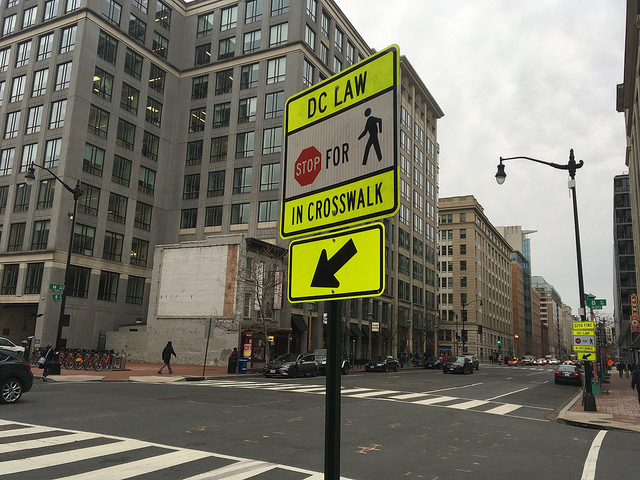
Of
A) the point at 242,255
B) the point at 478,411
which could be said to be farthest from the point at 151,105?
the point at 478,411

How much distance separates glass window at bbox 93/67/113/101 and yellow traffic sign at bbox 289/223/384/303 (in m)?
50.3

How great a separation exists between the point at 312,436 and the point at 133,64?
1980 inches

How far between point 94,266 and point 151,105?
18955 mm

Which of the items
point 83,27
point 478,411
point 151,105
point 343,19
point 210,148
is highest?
point 343,19

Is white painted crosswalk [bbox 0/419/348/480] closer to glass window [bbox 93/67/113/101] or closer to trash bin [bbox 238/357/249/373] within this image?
trash bin [bbox 238/357/249/373]

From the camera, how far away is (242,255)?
1543 inches

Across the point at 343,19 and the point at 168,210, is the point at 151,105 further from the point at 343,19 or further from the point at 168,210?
the point at 343,19

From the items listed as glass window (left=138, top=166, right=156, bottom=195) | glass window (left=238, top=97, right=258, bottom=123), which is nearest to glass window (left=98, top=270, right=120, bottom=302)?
glass window (left=138, top=166, right=156, bottom=195)

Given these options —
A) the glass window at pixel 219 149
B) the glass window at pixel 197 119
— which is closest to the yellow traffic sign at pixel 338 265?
the glass window at pixel 219 149

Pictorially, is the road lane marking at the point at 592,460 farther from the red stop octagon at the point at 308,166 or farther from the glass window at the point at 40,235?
the glass window at the point at 40,235

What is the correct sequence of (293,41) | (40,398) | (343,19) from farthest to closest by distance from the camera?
(343,19) → (293,41) → (40,398)

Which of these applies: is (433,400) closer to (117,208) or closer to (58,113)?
(117,208)

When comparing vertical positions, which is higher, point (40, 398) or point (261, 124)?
point (261, 124)

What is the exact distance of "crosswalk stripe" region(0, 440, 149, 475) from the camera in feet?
23.1
